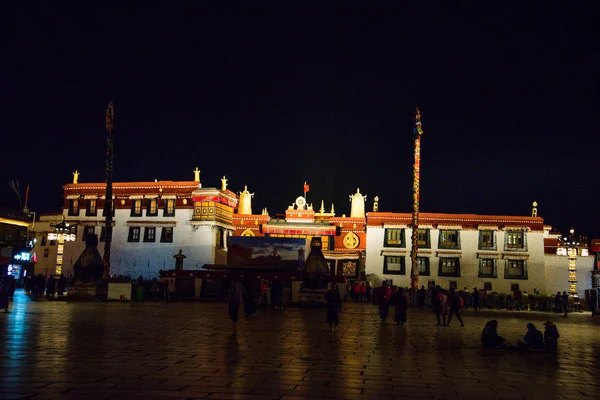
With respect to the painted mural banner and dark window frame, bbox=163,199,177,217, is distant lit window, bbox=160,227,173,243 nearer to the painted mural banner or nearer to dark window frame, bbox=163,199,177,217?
dark window frame, bbox=163,199,177,217

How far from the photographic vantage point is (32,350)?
11.7 metres

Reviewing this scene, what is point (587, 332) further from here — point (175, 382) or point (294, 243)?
point (294, 243)

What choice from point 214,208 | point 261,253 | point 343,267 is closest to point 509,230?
point 343,267

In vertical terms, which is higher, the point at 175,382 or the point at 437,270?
the point at 437,270

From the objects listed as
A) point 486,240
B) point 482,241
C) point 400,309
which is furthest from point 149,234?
point 400,309

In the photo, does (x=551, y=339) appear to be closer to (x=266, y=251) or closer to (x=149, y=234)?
(x=266, y=251)

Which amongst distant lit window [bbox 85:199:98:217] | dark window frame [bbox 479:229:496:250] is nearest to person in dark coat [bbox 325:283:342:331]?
dark window frame [bbox 479:229:496:250]

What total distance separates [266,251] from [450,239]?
51.4ft

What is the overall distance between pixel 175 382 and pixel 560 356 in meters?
9.88

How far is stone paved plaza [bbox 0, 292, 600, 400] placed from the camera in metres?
8.48

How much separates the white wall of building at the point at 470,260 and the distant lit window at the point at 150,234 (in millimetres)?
19308

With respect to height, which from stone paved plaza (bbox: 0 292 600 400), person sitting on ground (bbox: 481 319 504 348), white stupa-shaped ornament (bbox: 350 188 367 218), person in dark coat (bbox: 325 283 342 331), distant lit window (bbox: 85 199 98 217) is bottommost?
stone paved plaza (bbox: 0 292 600 400)

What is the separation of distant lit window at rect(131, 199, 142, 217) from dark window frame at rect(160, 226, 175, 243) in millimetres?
2909

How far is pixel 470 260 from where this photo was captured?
162 feet
